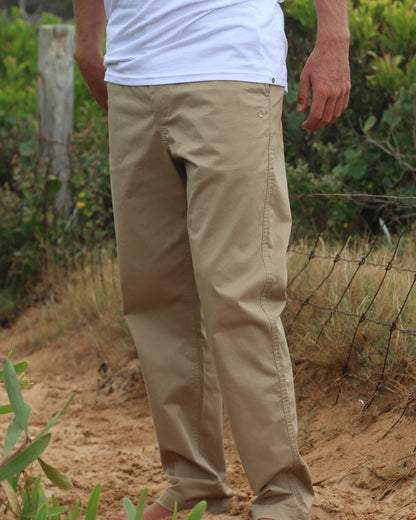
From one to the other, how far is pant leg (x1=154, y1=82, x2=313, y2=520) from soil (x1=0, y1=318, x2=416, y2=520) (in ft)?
1.39

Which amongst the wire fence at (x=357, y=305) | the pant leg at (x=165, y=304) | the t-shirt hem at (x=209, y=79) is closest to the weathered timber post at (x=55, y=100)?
the wire fence at (x=357, y=305)

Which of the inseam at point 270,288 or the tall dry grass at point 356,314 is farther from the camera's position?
the tall dry grass at point 356,314

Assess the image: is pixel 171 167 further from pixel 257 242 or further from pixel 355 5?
pixel 355 5

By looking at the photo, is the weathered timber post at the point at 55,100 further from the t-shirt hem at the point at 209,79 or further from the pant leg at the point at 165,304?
the t-shirt hem at the point at 209,79

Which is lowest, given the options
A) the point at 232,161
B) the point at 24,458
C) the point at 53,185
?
the point at 53,185

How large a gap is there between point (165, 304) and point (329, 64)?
2.61 feet

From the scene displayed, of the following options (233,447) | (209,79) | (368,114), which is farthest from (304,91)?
(368,114)

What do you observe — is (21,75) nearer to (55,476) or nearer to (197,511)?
(55,476)

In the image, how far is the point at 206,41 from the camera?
5.61 feet

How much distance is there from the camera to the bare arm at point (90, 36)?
2.20 m

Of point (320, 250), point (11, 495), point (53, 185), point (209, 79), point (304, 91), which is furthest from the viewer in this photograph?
point (53, 185)

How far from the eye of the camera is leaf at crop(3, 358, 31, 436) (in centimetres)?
113

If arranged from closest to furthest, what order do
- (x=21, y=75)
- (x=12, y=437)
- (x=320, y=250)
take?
(x=12, y=437), (x=320, y=250), (x=21, y=75)

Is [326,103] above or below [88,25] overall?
below
